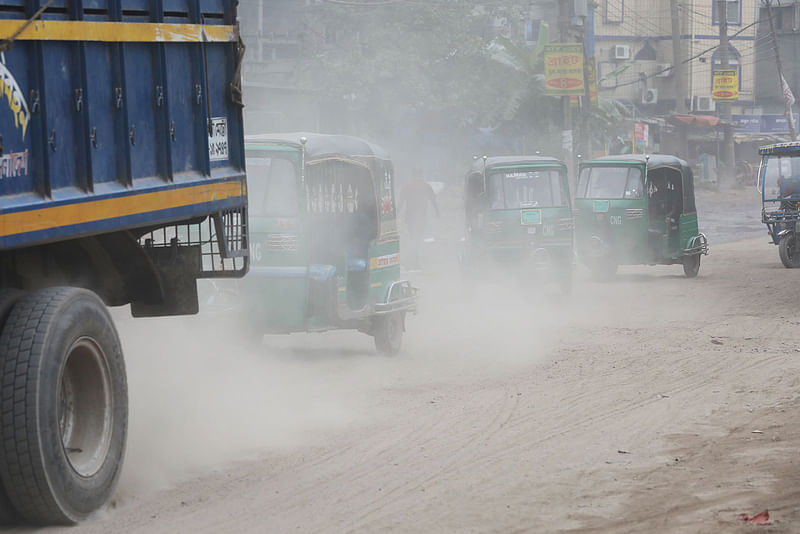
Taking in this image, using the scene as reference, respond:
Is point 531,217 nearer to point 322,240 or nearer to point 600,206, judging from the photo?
point 600,206

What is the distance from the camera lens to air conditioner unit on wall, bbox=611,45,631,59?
181 feet

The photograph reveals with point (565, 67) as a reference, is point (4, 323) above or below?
below

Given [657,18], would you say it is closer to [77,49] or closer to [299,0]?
[299,0]

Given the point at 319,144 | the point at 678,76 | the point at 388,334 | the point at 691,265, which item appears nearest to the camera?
the point at 319,144

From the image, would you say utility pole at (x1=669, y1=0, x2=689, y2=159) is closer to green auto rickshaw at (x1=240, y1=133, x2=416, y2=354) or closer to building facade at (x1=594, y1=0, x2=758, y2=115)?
building facade at (x1=594, y1=0, x2=758, y2=115)

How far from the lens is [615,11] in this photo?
5656 centimetres

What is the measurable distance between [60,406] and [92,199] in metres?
1.07

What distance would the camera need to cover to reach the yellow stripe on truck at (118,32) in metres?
5.28

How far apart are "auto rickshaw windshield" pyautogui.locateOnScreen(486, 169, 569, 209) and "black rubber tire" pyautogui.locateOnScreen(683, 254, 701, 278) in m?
4.45

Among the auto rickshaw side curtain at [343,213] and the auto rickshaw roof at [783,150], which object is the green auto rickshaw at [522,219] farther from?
the auto rickshaw roof at [783,150]

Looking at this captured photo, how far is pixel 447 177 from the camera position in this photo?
43375 millimetres

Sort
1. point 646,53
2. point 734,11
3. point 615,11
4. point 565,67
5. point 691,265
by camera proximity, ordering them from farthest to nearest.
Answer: point 734,11
point 646,53
point 615,11
point 565,67
point 691,265

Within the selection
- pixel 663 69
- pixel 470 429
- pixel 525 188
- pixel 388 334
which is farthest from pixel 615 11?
pixel 470 429

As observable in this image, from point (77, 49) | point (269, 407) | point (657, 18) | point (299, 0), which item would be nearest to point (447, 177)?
point (299, 0)
